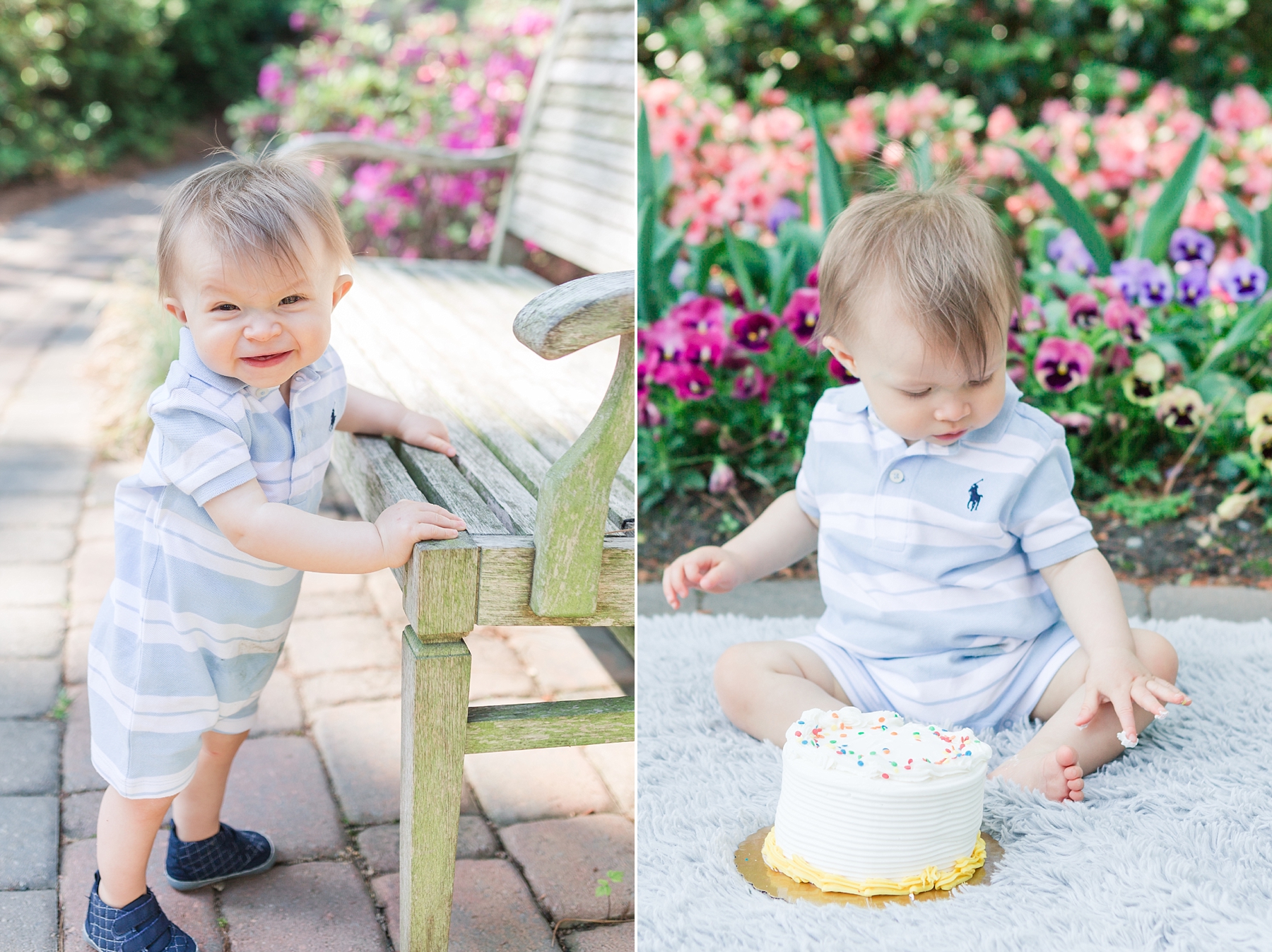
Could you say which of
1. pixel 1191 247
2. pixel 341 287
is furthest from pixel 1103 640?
pixel 1191 247

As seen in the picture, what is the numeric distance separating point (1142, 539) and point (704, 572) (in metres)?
1.19

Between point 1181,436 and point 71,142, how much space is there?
9578 mm

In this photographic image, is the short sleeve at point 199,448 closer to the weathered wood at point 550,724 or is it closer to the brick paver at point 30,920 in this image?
the weathered wood at point 550,724

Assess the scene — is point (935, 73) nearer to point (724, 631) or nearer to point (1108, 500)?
point (1108, 500)

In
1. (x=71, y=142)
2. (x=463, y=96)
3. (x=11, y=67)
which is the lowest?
(x=71, y=142)

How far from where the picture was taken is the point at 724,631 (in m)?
2.27

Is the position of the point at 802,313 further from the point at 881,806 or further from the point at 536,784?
the point at 881,806

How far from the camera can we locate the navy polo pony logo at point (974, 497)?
1.74 meters

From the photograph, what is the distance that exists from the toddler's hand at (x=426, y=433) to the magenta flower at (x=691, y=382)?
0.88 m

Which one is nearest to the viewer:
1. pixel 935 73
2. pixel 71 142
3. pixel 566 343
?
pixel 566 343

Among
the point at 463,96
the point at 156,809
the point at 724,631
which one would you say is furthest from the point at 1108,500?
the point at 463,96

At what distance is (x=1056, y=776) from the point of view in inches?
61.9

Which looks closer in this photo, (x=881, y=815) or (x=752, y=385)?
(x=881, y=815)

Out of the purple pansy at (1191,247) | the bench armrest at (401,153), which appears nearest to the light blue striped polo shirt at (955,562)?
the purple pansy at (1191,247)
